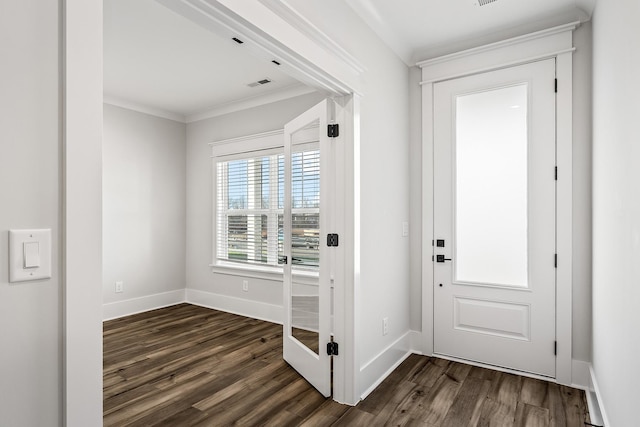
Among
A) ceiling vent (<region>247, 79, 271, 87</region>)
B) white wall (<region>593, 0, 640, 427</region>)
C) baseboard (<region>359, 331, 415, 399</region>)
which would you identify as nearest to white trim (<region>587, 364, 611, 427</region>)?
white wall (<region>593, 0, 640, 427</region>)

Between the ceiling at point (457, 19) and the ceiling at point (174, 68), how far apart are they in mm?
981

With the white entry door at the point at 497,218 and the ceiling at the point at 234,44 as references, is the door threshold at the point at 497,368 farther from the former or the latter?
the ceiling at the point at 234,44

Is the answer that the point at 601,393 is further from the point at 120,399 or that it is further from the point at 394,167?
the point at 120,399

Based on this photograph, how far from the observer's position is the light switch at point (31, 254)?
35.0 inches

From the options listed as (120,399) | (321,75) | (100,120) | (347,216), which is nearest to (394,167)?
(347,216)

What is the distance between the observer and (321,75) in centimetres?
210

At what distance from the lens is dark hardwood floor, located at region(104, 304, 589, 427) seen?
2.22 metres

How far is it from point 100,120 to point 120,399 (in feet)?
7.37

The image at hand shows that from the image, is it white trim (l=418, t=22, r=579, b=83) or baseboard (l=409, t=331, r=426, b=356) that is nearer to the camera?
white trim (l=418, t=22, r=579, b=83)

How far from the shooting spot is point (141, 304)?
4680 millimetres

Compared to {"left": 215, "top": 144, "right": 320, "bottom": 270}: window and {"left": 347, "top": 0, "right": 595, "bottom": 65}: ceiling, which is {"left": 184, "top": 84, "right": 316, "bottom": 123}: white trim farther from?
{"left": 347, "top": 0, "right": 595, "bottom": 65}: ceiling

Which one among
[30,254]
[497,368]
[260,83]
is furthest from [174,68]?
[497,368]

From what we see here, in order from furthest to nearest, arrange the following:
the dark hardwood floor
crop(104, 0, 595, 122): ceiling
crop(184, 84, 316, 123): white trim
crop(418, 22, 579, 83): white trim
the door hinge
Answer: crop(184, 84, 316, 123): white trim, crop(418, 22, 579, 83): white trim, crop(104, 0, 595, 122): ceiling, the door hinge, the dark hardwood floor

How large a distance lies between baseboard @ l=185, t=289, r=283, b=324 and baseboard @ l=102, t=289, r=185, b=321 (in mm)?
183
